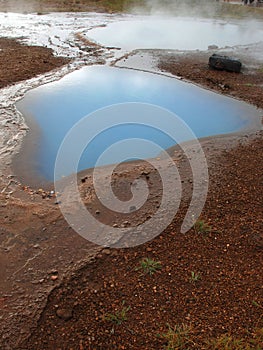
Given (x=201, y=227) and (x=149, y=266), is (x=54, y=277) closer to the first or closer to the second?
(x=149, y=266)

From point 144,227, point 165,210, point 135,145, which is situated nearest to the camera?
point 144,227

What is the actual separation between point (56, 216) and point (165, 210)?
4.75 ft

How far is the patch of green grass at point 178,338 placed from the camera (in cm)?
281

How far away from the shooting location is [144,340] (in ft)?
9.49

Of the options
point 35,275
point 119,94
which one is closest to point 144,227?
point 35,275

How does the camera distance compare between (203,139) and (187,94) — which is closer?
(203,139)

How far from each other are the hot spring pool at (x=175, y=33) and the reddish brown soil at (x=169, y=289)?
1053 cm

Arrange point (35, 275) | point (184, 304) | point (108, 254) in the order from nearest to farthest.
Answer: point (184, 304) → point (35, 275) → point (108, 254)

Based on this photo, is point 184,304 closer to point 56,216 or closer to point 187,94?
point 56,216

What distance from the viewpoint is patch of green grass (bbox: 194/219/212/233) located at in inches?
160

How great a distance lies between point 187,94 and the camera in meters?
8.67

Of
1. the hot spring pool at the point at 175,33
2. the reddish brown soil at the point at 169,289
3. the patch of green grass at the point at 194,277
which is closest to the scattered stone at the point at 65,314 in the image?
the reddish brown soil at the point at 169,289

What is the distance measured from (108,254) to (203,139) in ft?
11.8

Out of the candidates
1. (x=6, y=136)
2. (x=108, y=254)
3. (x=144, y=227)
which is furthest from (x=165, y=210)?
(x=6, y=136)
